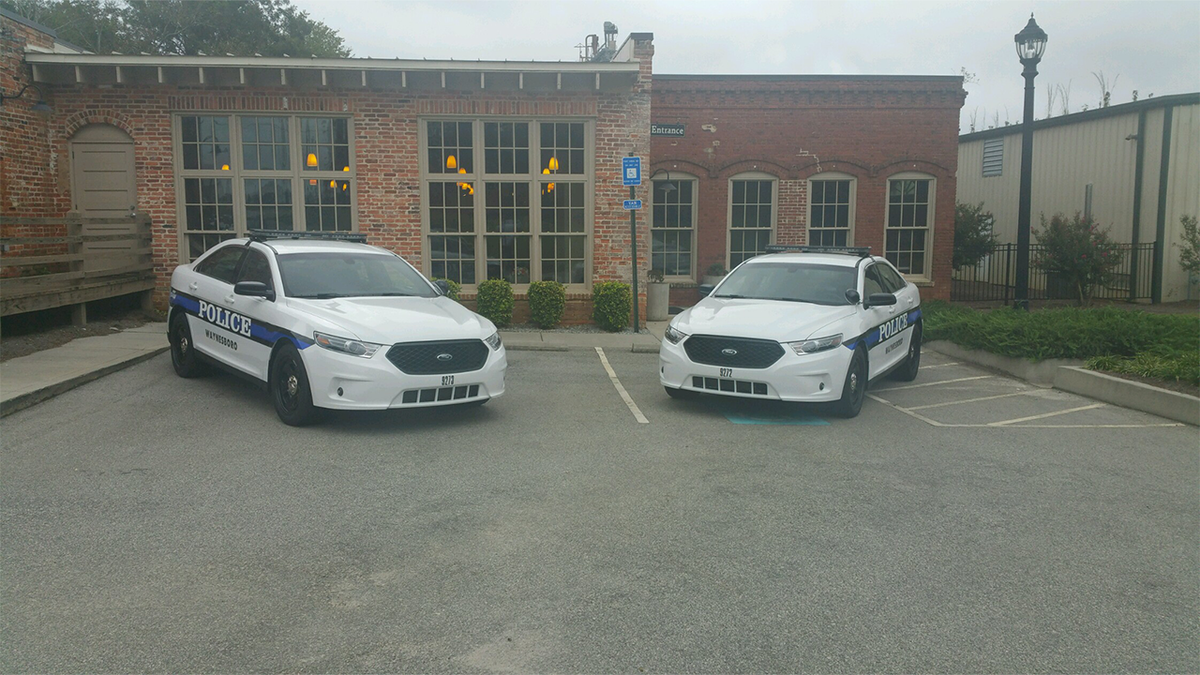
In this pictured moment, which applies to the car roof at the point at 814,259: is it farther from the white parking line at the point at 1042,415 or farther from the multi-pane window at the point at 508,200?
the multi-pane window at the point at 508,200

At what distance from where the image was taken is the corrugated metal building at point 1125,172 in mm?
19188

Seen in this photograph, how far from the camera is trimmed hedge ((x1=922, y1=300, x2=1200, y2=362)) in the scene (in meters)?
12.0

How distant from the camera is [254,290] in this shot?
8.56 meters

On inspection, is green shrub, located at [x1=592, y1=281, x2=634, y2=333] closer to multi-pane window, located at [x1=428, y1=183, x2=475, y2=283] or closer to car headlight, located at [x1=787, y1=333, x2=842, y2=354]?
multi-pane window, located at [x1=428, y1=183, x2=475, y2=283]

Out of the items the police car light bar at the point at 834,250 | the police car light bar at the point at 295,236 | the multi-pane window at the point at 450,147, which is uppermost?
the multi-pane window at the point at 450,147

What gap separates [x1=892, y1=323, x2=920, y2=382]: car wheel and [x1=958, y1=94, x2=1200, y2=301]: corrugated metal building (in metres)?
11.0

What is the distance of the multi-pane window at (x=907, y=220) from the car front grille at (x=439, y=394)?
14.5m

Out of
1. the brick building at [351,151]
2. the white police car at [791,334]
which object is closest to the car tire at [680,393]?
the white police car at [791,334]

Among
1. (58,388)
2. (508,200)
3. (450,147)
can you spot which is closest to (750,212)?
(508,200)

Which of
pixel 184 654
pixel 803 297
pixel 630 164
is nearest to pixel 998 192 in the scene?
pixel 630 164

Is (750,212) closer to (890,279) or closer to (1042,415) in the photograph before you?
(890,279)

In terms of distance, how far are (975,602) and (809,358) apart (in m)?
4.37

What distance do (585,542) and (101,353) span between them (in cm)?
849

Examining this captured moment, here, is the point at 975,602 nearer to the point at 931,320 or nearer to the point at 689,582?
the point at 689,582
